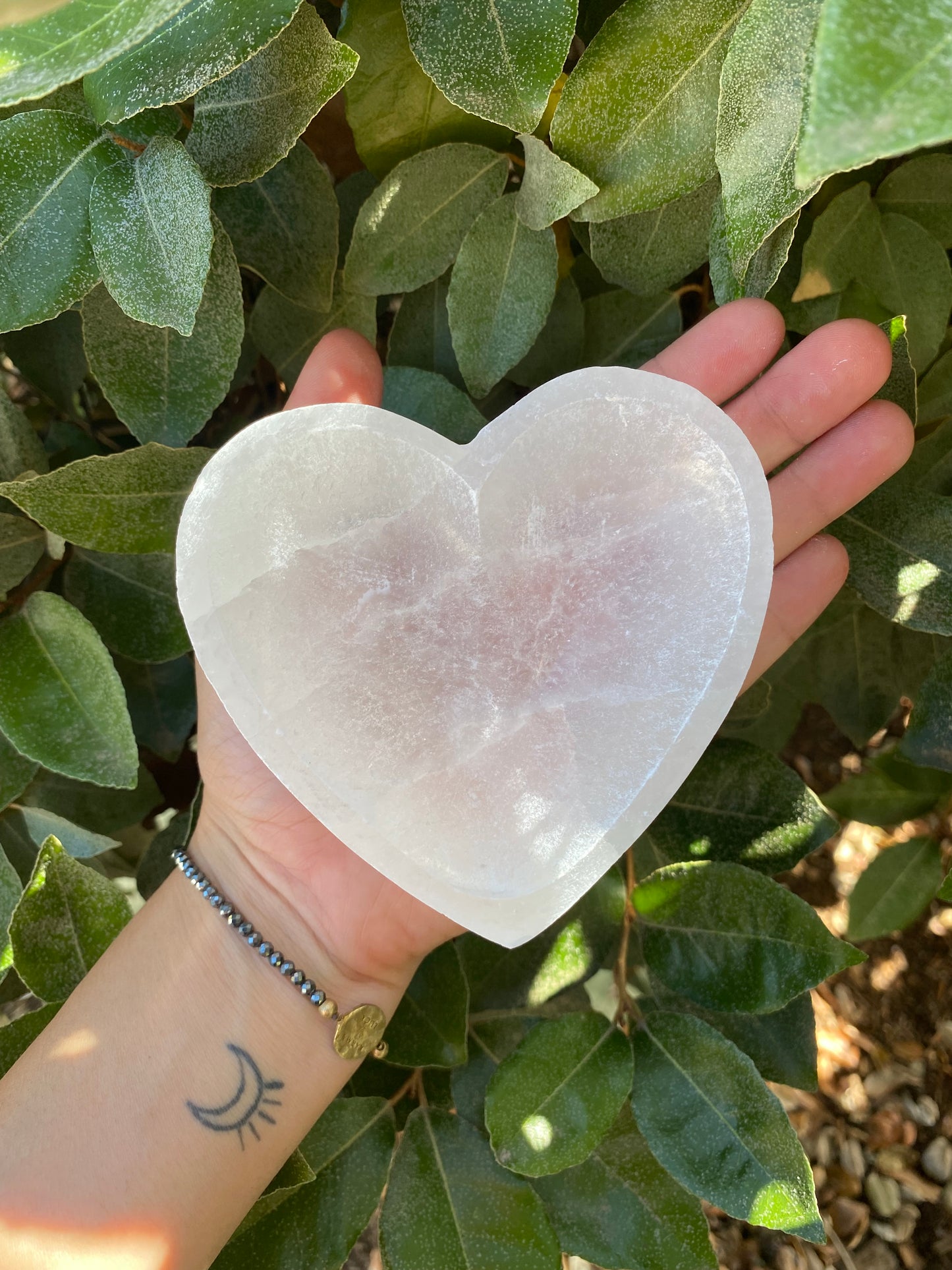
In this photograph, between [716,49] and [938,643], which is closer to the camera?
[716,49]

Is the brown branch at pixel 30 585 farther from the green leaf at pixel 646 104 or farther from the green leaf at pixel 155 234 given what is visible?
the green leaf at pixel 646 104

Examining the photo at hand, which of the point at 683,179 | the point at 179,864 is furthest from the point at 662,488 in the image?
the point at 179,864

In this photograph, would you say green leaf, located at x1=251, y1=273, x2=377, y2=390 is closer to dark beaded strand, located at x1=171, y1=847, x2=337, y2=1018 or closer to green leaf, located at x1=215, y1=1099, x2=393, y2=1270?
dark beaded strand, located at x1=171, y1=847, x2=337, y2=1018

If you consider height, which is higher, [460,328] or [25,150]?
[25,150]

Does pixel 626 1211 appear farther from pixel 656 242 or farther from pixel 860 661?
pixel 656 242

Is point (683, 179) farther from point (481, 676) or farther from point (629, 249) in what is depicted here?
point (481, 676)

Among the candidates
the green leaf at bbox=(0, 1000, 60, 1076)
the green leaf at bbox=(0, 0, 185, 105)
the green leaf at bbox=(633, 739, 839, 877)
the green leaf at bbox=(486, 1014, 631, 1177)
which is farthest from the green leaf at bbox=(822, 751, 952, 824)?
the green leaf at bbox=(0, 0, 185, 105)
